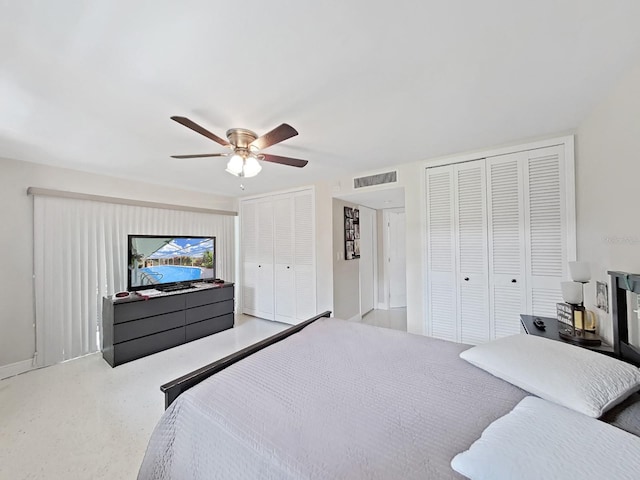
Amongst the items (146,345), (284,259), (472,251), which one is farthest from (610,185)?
(146,345)

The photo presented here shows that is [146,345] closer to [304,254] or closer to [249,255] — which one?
[249,255]

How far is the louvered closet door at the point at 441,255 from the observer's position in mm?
2699

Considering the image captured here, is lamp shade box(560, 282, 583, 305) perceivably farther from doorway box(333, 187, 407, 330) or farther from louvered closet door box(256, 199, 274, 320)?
louvered closet door box(256, 199, 274, 320)

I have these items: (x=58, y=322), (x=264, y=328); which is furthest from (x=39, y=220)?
(x=264, y=328)

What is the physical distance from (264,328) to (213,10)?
147 inches

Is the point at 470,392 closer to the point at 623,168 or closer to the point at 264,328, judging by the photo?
the point at 623,168

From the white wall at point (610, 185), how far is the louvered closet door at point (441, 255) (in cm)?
100

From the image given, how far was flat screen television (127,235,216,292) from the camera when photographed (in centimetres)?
317

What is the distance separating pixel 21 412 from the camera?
6.31 feet

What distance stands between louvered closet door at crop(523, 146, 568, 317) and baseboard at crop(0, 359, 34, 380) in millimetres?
5144

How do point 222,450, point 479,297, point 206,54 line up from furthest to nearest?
point 479,297
point 206,54
point 222,450

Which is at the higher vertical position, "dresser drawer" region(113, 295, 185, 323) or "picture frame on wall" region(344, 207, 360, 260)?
"picture frame on wall" region(344, 207, 360, 260)

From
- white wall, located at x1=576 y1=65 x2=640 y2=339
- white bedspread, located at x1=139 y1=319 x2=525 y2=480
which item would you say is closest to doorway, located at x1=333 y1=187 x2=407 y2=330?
white wall, located at x1=576 y1=65 x2=640 y2=339

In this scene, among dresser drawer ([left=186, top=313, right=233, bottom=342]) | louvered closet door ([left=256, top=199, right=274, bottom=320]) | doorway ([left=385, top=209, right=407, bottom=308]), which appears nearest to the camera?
dresser drawer ([left=186, top=313, right=233, bottom=342])
